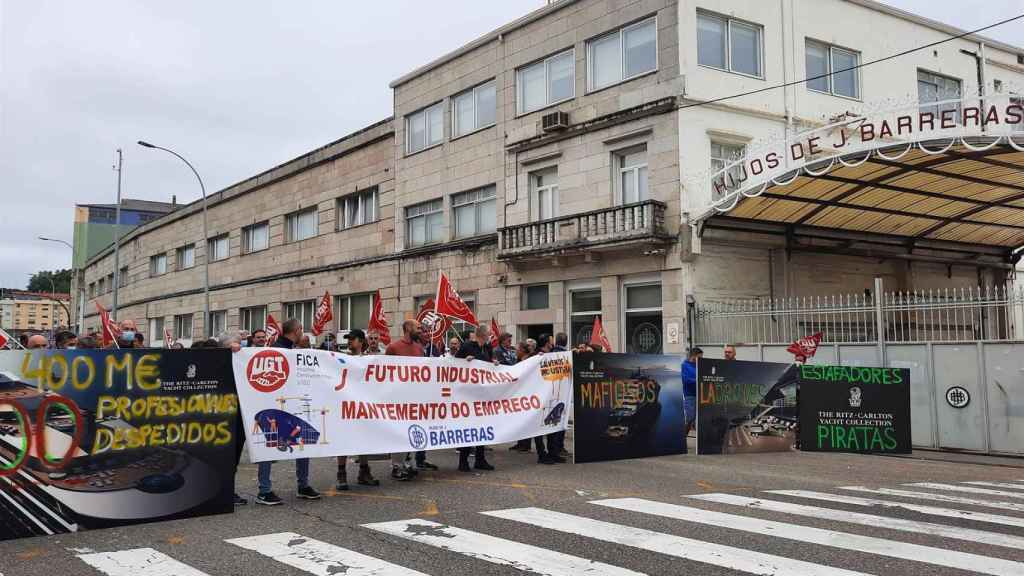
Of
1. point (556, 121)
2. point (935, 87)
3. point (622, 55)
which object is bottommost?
point (556, 121)

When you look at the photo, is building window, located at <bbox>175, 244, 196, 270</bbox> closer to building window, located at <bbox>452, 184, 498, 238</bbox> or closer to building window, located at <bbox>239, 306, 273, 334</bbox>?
building window, located at <bbox>239, 306, 273, 334</bbox>

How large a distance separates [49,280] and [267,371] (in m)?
142

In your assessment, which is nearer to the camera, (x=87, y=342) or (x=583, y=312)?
(x=87, y=342)

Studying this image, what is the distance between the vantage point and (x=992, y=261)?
944 inches

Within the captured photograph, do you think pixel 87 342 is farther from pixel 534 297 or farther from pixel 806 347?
pixel 534 297

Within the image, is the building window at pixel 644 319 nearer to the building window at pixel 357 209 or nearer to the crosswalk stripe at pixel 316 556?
the building window at pixel 357 209

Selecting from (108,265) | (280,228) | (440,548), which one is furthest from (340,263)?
(108,265)

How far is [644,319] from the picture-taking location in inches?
776

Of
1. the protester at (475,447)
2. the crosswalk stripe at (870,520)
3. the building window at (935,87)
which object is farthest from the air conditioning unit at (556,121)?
the crosswalk stripe at (870,520)

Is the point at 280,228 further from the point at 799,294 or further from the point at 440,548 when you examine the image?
the point at 440,548

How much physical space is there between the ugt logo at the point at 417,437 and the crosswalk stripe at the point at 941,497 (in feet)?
15.8

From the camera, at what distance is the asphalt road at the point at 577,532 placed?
5.72 metres

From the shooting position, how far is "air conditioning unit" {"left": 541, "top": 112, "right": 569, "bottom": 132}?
843 inches

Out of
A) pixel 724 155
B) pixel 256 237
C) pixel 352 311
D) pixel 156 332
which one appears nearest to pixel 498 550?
pixel 724 155
